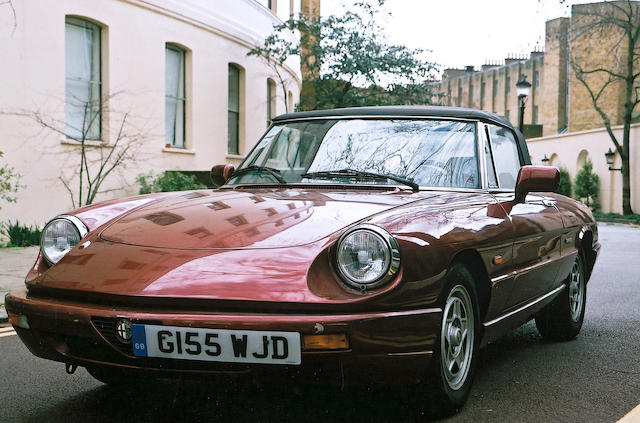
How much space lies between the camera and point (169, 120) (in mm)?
15453

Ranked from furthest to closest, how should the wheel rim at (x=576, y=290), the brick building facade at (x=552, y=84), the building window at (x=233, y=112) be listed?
1. the brick building facade at (x=552, y=84)
2. the building window at (x=233, y=112)
3. the wheel rim at (x=576, y=290)

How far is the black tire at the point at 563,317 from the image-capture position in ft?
17.3

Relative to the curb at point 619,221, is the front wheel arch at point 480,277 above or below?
above

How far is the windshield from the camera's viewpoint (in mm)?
4250

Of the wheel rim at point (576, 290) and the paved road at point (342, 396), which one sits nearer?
the paved road at point (342, 396)

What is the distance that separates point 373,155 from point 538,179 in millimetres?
889

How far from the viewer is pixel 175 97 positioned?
1570 centimetres

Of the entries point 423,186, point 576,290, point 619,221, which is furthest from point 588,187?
point 423,186

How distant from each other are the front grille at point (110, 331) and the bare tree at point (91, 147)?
925 centimetres

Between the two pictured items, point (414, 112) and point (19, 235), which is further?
point (19, 235)

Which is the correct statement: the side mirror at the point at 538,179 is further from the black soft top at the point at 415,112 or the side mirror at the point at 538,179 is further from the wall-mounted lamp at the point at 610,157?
the wall-mounted lamp at the point at 610,157

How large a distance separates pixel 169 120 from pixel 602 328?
11086 mm

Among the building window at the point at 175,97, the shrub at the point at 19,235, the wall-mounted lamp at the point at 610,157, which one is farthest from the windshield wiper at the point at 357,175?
the wall-mounted lamp at the point at 610,157

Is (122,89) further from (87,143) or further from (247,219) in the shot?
(247,219)
